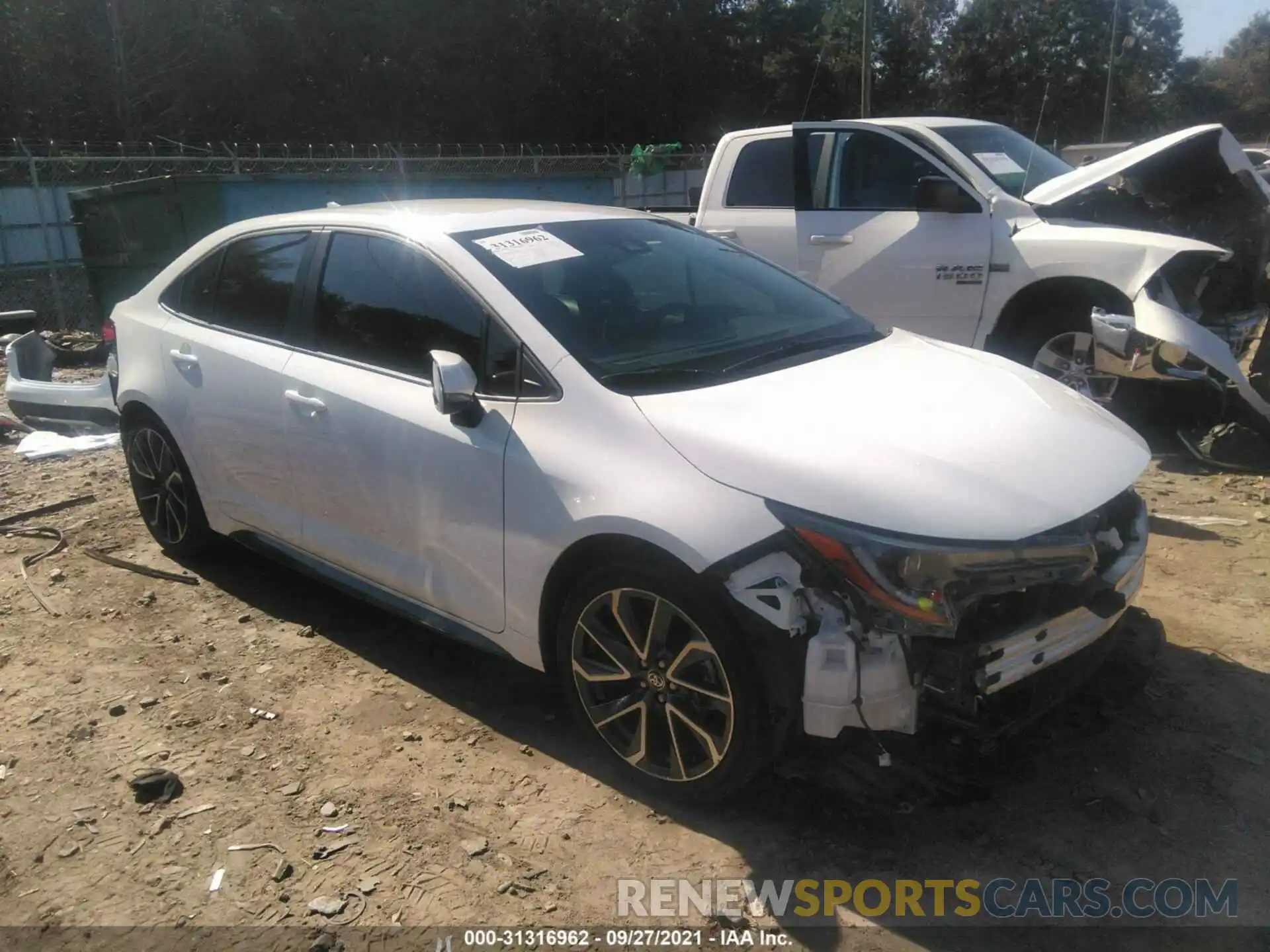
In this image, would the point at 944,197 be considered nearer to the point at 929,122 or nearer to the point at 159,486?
the point at 929,122

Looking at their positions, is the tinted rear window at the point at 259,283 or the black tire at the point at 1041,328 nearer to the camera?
the tinted rear window at the point at 259,283

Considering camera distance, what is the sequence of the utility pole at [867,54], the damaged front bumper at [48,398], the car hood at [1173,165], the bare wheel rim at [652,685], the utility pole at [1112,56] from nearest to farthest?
the bare wheel rim at [652,685] → the car hood at [1173,165] → the damaged front bumper at [48,398] → the utility pole at [1112,56] → the utility pole at [867,54]

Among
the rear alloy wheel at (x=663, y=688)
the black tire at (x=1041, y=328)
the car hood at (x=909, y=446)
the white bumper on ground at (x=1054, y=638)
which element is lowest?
the rear alloy wheel at (x=663, y=688)

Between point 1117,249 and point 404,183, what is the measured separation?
1270cm

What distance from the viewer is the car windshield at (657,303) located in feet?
10.7


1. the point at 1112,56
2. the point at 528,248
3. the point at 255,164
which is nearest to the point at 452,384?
the point at 528,248

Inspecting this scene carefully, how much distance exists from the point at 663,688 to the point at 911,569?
0.79 m

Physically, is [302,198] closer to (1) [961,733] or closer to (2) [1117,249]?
(2) [1117,249]

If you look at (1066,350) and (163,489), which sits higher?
(1066,350)

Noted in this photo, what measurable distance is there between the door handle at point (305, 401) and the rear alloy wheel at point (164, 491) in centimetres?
105

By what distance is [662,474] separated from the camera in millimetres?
2805

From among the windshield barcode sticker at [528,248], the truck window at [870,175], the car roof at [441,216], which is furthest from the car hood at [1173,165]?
the windshield barcode sticker at [528,248]

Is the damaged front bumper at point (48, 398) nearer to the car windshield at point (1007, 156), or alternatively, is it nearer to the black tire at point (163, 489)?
the black tire at point (163, 489)

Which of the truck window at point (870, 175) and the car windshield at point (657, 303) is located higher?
the truck window at point (870, 175)
